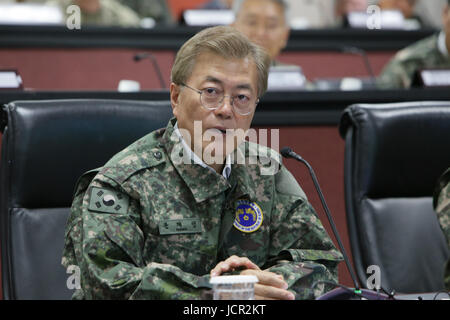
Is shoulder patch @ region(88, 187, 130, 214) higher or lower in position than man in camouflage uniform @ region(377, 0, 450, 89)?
lower

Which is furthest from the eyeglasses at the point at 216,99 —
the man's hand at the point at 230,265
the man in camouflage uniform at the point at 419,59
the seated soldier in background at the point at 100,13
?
the seated soldier in background at the point at 100,13

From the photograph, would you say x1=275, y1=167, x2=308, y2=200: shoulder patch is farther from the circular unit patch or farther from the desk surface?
the desk surface

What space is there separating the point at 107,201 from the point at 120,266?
0.14 m

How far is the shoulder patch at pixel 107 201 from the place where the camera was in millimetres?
1495

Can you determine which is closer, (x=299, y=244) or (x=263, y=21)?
(x=299, y=244)

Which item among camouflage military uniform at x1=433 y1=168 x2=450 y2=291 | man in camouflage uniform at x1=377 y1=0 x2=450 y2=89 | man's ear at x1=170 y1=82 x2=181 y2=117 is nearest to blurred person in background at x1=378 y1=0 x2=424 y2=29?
man in camouflage uniform at x1=377 y1=0 x2=450 y2=89

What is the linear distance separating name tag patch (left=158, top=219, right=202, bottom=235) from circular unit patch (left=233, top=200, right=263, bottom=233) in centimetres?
9

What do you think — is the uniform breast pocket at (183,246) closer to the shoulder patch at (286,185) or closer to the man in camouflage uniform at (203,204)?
the man in camouflage uniform at (203,204)

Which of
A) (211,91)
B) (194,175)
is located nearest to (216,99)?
(211,91)

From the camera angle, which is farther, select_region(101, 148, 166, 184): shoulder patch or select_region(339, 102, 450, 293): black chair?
select_region(339, 102, 450, 293): black chair

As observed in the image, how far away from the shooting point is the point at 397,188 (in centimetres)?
207

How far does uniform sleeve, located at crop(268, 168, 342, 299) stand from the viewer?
1566 mm

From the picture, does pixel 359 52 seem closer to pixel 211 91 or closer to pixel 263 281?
pixel 211 91

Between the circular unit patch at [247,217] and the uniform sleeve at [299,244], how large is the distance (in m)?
0.04
